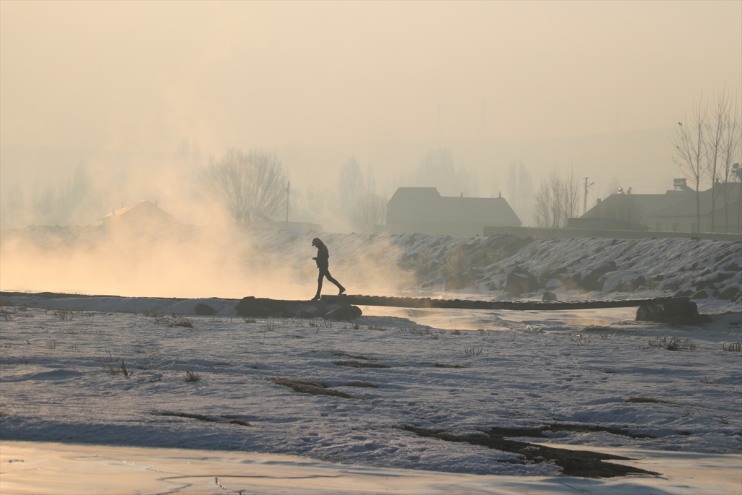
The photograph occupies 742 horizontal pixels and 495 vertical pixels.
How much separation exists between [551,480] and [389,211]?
152 m

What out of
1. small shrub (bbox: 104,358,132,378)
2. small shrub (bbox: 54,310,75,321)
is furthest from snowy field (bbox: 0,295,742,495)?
small shrub (bbox: 54,310,75,321)

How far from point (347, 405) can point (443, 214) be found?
469 ft

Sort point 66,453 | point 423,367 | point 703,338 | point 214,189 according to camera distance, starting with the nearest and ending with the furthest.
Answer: point 66,453 → point 423,367 → point 703,338 → point 214,189

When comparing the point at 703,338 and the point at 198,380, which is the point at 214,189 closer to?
the point at 703,338

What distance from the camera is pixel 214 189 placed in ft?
423

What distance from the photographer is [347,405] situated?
1184cm

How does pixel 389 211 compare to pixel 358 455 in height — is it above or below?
above

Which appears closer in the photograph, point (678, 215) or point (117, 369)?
point (117, 369)

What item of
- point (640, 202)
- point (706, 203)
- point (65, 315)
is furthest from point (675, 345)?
point (640, 202)

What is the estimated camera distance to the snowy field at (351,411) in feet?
27.4

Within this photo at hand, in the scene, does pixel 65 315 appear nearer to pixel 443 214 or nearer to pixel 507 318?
pixel 507 318

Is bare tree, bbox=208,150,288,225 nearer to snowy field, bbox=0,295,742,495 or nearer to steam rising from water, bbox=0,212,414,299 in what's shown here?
steam rising from water, bbox=0,212,414,299

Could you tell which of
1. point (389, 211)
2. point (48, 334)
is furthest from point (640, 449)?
point (389, 211)

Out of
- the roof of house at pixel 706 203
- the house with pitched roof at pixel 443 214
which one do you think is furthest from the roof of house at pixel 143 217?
the house with pitched roof at pixel 443 214
